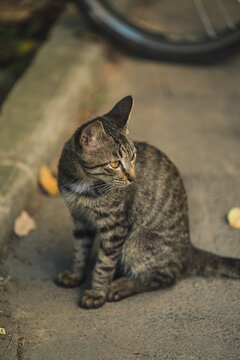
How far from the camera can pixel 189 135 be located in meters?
3.70

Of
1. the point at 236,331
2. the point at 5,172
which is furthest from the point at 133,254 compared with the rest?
the point at 5,172

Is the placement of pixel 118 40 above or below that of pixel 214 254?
above

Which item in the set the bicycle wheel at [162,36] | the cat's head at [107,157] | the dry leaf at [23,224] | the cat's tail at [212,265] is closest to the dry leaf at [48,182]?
the dry leaf at [23,224]

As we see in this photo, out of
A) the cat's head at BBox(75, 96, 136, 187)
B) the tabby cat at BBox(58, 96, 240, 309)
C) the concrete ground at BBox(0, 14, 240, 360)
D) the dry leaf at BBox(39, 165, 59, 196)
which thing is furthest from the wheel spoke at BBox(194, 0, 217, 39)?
the cat's head at BBox(75, 96, 136, 187)

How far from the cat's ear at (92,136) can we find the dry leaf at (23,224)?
85 centimetres

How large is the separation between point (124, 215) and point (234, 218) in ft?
2.87

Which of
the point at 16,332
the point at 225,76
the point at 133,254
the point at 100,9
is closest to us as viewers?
the point at 16,332

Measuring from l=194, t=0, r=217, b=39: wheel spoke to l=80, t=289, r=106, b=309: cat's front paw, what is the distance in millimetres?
2764

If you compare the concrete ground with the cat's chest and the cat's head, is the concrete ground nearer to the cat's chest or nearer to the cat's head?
the cat's chest

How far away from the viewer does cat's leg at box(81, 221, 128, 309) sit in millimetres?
2318

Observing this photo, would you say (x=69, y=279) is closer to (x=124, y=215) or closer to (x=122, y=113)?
(x=124, y=215)

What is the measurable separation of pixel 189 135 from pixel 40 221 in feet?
4.69

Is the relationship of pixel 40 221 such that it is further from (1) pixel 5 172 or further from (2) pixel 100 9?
(2) pixel 100 9

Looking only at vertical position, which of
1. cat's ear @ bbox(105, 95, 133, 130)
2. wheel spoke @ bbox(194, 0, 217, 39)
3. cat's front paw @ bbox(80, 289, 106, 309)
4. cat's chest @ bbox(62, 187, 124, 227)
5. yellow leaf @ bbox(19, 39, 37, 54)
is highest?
cat's ear @ bbox(105, 95, 133, 130)
